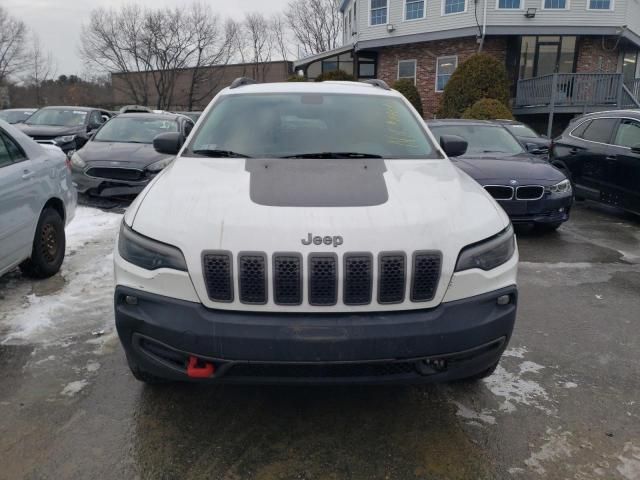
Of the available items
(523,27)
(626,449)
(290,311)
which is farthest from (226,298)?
(523,27)

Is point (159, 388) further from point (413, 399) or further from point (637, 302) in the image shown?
point (637, 302)

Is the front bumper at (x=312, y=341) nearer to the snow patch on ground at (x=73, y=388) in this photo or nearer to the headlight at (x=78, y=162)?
the snow patch on ground at (x=73, y=388)

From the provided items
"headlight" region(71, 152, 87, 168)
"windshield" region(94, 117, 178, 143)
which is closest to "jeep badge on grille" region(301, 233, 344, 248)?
"headlight" region(71, 152, 87, 168)

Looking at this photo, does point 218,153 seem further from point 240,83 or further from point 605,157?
point 605,157

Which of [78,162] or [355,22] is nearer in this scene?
[78,162]

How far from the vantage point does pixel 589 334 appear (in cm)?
397

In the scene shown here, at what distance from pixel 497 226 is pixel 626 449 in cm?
124

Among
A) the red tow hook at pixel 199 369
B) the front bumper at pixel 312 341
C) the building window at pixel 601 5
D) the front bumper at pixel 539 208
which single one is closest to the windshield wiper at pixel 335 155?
the front bumper at pixel 312 341

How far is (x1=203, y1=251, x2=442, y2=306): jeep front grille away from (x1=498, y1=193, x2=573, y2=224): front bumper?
188 inches

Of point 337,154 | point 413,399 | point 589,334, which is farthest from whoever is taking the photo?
point 589,334

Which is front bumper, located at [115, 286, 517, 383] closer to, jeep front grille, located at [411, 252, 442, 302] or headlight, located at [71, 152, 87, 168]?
jeep front grille, located at [411, 252, 442, 302]

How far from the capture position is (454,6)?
2236 cm

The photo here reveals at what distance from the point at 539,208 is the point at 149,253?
5.60m

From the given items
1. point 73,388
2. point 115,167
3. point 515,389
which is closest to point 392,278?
point 515,389
